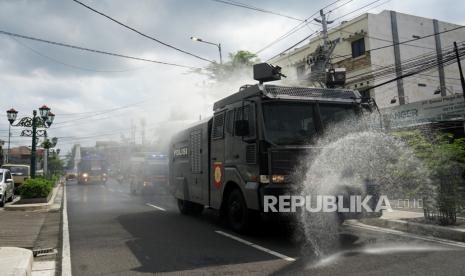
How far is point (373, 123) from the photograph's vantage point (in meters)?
8.12

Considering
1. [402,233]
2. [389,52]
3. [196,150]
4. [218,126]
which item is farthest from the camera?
[389,52]

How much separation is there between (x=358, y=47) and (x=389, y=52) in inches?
82.7

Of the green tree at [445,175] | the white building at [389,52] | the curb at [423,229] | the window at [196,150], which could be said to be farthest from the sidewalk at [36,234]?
the white building at [389,52]

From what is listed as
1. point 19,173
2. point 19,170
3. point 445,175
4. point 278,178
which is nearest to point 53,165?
point 19,170

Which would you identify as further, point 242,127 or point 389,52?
point 389,52

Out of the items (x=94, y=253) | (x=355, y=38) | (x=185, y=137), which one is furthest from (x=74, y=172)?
(x=94, y=253)

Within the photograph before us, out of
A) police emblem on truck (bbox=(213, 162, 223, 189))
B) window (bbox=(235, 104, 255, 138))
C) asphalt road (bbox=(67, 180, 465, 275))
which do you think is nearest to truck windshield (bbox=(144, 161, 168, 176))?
asphalt road (bbox=(67, 180, 465, 275))

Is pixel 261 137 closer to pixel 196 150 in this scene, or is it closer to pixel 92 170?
pixel 196 150

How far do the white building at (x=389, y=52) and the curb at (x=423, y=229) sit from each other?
14674 mm

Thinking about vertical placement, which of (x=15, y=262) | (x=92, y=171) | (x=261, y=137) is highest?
(x=92, y=171)

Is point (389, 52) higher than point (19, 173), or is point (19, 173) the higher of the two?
point (389, 52)

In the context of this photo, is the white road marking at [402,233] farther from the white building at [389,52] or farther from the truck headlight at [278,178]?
the white building at [389,52]

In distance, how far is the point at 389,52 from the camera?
1001 inches

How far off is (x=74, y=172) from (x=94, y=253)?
58.0m
